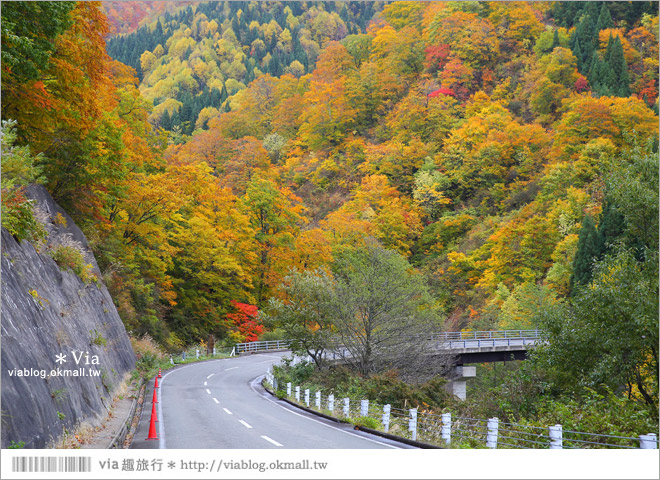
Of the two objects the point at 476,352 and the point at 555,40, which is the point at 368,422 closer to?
the point at 476,352

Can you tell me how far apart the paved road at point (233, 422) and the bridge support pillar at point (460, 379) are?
17.6 metres

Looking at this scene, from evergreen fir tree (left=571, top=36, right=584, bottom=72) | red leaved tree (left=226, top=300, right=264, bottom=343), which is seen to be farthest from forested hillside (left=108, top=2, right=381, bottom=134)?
red leaved tree (left=226, top=300, right=264, bottom=343)

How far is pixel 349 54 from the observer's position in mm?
91062

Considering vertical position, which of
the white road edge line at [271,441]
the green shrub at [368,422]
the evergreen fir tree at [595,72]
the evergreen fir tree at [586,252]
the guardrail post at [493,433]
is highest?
the evergreen fir tree at [595,72]

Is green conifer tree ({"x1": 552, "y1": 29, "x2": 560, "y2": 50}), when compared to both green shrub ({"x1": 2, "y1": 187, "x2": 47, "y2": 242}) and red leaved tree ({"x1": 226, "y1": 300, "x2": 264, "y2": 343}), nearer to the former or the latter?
red leaved tree ({"x1": 226, "y1": 300, "x2": 264, "y2": 343})

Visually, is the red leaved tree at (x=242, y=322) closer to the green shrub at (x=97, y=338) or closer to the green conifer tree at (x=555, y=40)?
the green shrub at (x=97, y=338)

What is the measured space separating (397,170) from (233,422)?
187 ft

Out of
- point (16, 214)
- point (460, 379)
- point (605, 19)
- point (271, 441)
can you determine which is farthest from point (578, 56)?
point (16, 214)

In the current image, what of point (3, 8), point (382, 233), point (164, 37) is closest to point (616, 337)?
point (3, 8)

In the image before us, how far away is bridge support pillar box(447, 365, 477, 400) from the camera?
4012 centimetres

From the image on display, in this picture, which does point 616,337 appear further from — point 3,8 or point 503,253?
point 503,253

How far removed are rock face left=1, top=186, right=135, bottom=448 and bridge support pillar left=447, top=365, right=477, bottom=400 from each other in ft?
92.5

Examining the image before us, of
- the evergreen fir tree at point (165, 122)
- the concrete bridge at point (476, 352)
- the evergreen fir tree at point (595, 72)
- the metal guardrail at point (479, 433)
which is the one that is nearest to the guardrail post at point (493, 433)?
the metal guardrail at point (479, 433)

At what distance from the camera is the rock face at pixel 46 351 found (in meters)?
8.27
